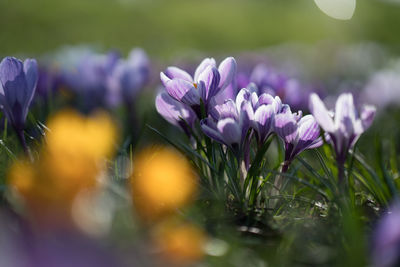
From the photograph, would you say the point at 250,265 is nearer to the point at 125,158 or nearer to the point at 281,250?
the point at 281,250

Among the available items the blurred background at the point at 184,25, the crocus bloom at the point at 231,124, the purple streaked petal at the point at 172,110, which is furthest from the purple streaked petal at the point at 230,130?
the blurred background at the point at 184,25

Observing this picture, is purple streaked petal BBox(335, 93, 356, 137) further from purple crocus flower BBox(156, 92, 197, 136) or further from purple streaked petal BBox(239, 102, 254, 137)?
purple crocus flower BBox(156, 92, 197, 136)

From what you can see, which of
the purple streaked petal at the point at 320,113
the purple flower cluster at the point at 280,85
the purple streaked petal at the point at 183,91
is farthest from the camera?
the purple flower cluster at the point at 280,85

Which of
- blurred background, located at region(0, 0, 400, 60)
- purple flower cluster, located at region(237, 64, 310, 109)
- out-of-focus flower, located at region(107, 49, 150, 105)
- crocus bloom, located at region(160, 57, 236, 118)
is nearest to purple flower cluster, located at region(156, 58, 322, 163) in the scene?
crocus bloom, located at region(160, 57, 236, 118)

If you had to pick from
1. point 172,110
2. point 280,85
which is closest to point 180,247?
point 172,110

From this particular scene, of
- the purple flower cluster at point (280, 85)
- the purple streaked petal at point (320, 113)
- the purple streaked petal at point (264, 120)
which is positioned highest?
the purple flower cluster at point (280, 85)

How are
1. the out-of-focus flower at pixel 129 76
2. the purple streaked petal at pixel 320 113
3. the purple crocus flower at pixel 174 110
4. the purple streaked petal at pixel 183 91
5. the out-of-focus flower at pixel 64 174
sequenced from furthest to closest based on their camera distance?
the out-of-focus flower at pixel 129 76
the purple crocus flower at pixel 174 110
the purple streaked petal at pixel 183 91
the purple streaked petal at pixel 320 113
the out-of-focus flower at pixel 64 174

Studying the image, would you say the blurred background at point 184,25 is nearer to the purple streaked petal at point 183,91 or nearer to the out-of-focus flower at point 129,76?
the out-of-focus flower at point 129,76

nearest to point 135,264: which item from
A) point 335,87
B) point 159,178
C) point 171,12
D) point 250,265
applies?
point 159,178
